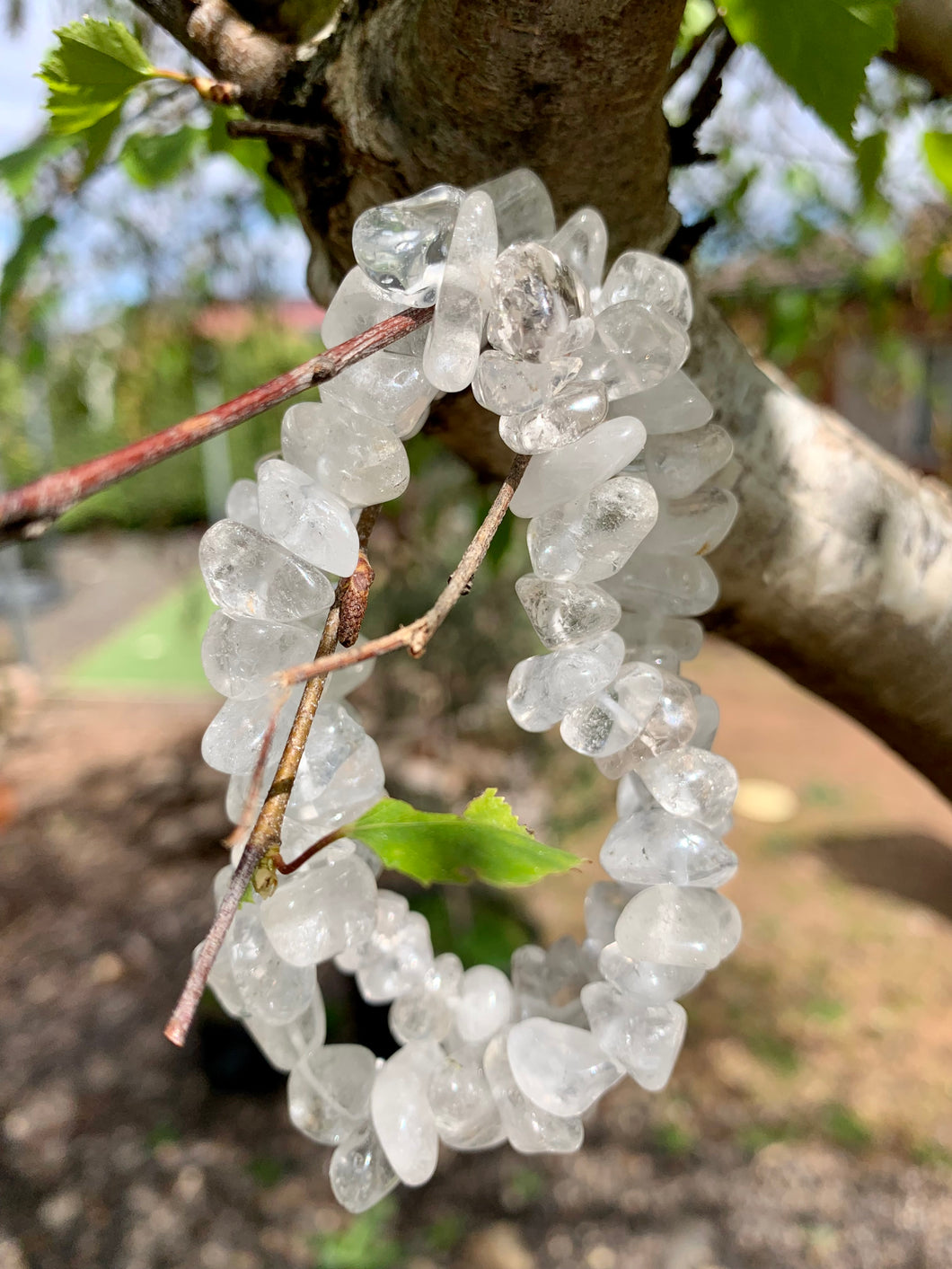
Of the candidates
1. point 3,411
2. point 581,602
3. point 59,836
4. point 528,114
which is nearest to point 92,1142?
point 59,836

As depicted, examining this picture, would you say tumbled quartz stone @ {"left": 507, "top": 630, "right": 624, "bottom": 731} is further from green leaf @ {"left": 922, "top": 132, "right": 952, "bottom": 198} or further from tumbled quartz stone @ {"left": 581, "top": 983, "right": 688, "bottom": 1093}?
green leaf @ {"left": 922, "top": 132, "right": 952, "bottom": 198}

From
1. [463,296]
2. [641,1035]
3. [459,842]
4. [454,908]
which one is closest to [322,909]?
[459,842]

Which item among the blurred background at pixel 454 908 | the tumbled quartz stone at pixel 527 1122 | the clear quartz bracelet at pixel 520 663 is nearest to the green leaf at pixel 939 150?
the blurred background at pixel 454 908

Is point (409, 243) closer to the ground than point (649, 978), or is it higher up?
higher up

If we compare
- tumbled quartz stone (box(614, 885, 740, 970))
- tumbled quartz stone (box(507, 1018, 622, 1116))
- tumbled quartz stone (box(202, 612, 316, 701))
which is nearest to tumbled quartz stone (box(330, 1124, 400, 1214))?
tumbled quartz stone (box(507, 1018, 622, 1116))

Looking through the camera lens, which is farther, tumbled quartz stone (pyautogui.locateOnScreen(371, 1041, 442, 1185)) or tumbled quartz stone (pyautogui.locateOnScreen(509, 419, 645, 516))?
tumbled quartz stone (pyautogui.locateOnScreen(371, 1041, 442, 1185))

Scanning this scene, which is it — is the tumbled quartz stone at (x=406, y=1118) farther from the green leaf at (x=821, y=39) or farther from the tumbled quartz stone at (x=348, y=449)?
the green leaf at (x=821, y=39)

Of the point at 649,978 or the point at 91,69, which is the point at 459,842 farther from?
the point at 91,69
